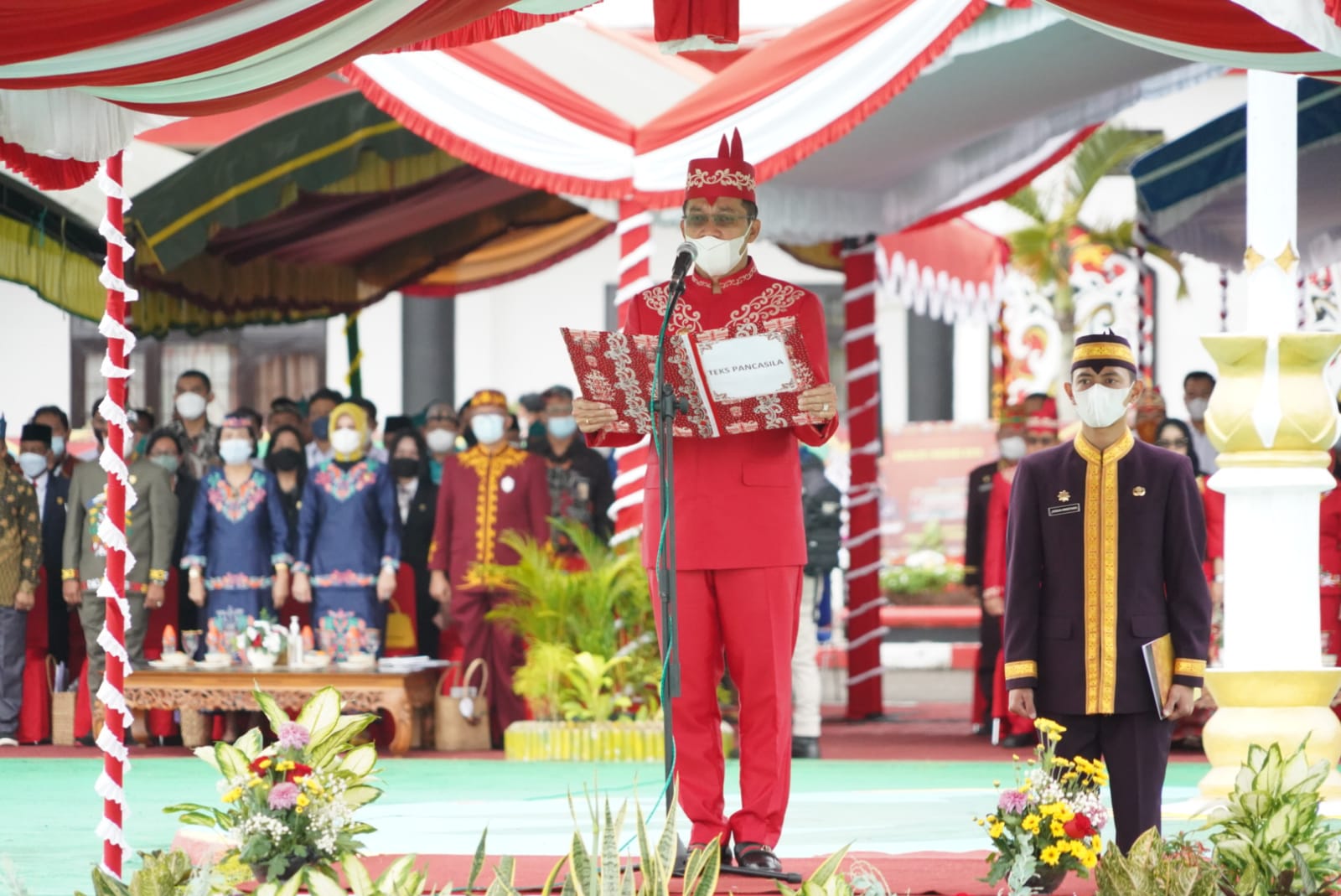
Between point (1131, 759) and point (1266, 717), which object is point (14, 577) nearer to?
point (1266, 717)

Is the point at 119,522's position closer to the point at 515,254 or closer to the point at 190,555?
the point at 190,555

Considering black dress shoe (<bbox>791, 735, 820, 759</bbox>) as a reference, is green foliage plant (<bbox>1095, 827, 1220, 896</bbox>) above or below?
above

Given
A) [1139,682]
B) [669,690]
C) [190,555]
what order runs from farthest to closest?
1. [190,555]
2. [1139,682]
3. [669,690]

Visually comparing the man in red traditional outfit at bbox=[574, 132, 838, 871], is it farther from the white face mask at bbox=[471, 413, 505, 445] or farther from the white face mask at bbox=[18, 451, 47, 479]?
the white face mask at bbox=[18, 451, 47, 479]

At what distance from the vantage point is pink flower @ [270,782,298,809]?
4.32m

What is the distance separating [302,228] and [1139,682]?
8.00 meters

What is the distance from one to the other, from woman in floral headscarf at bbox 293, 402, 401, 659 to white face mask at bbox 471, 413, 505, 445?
0.52 meters

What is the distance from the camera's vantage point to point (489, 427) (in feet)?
32.0

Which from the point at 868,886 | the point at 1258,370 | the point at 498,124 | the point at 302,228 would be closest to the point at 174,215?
the point at 302,228

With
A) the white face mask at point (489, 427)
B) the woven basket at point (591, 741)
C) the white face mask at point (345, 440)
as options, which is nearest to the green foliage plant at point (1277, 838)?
the woven basket at point (591, 741)

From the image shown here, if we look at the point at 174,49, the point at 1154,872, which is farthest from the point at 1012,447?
the point at 174,49

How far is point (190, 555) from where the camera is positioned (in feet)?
32.1

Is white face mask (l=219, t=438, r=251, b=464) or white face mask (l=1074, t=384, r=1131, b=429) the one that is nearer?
white face mask (l=1074, t=384, r=1131, b=429)

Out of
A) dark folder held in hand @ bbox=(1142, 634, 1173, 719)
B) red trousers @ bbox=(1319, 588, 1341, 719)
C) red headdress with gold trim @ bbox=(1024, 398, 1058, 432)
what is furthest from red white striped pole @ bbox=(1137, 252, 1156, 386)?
dark folder held in hand @ bbox=(1142, 634, 1173, 719)
